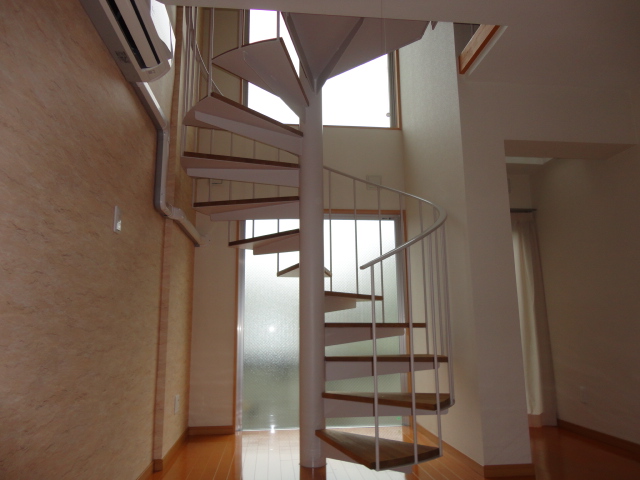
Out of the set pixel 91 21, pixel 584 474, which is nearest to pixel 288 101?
pixel 91 21

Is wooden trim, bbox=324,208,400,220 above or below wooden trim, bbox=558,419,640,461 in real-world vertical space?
above

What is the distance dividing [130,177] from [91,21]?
802mm

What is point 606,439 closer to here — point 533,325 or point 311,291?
point 533,325

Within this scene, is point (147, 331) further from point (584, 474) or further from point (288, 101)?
point (584, 474)

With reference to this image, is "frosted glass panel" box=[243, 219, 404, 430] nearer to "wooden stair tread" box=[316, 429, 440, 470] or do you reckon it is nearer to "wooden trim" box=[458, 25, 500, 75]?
"wooden stair tread" box=[316, 429, 440, 470]

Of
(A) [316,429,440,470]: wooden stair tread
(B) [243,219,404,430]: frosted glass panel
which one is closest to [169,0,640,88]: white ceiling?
(B) [243,219,404,430]: frosted glass panel

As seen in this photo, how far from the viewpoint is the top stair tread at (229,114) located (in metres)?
3.02

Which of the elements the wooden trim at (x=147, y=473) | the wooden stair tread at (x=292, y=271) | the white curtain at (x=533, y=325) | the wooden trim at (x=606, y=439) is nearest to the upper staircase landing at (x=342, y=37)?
the wooden stair tread at (x=292, y=271)

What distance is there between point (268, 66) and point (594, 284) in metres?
3.16

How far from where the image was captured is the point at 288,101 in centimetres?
330

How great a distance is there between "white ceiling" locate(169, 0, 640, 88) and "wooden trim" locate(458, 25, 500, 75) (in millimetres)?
71

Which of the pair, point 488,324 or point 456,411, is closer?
point 488,324

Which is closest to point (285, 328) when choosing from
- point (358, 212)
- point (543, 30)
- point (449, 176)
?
point (358, 212)

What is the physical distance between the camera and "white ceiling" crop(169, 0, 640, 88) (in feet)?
8.27
